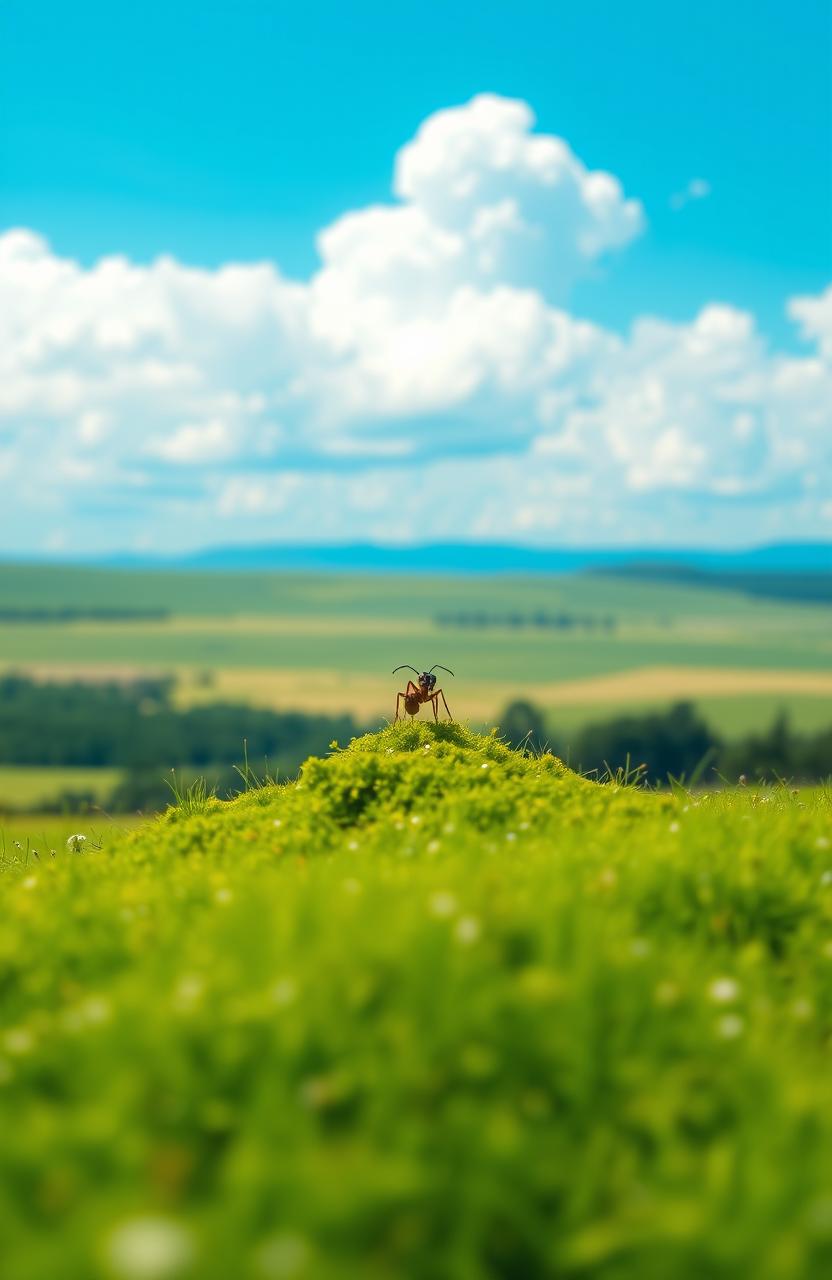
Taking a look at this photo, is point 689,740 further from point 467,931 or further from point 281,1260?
point 281,1260

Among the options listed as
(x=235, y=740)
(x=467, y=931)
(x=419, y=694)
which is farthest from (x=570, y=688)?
(x=467, y=931)

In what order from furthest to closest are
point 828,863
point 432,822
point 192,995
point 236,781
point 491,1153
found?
point 236,781, point 432,822, point 828,863, point 192,995, point 491,1153

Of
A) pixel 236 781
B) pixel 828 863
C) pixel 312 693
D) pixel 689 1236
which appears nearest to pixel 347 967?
pixel 689 1236

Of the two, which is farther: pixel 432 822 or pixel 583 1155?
pixel 432 822

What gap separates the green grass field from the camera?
3.66m

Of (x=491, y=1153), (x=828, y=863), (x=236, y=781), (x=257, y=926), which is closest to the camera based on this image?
(x=491, y=1153)

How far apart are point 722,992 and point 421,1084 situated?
5.56ft

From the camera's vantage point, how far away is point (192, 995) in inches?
184

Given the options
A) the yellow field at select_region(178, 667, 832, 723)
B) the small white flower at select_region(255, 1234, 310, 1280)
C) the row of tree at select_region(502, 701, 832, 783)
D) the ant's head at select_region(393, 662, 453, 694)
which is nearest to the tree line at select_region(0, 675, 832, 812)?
the row of tree at select_region(502, 701, 832, 783)

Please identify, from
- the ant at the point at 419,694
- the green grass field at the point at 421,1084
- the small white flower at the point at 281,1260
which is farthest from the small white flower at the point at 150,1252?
the ant at the point at 419,694

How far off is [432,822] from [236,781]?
205 inches

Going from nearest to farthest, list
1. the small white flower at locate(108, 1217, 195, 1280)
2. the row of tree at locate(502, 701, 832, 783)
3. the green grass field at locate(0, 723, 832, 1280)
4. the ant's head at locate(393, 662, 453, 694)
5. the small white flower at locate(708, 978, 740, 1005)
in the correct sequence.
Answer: the small white flower at locate(108, 1217, 195, 1280)
the green grass field at locate(0, 723, 832, 1280)
the small white flower at locate(708, 978, 740, 1005)
the ant's head at locate(393, 662, 453, 694)
the row of tree at locate(502, 701, 832, 783)

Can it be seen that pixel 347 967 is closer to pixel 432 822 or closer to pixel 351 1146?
pixel 351 1146

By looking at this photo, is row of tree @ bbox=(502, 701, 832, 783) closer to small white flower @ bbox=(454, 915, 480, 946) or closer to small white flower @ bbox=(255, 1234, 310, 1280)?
small white flower @ bbox=(454, 915, 480, 946)
